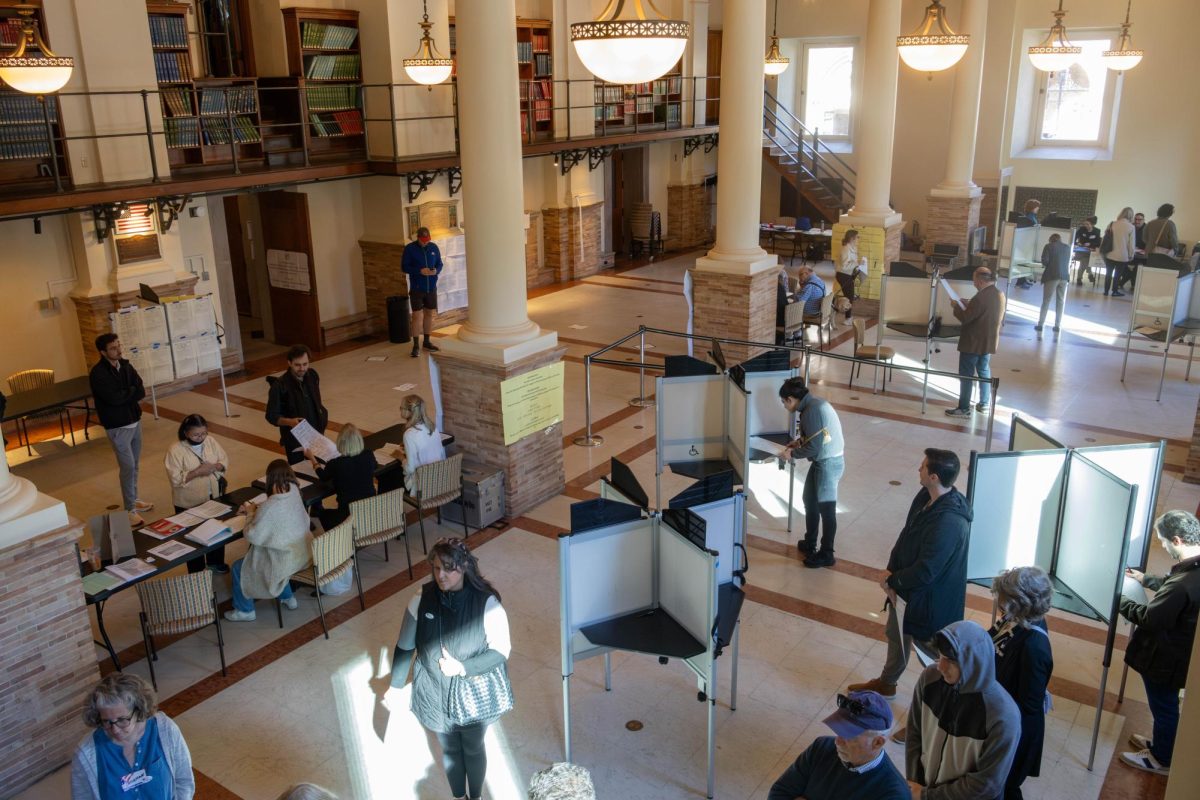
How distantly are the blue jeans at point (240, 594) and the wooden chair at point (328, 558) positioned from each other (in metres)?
0.27

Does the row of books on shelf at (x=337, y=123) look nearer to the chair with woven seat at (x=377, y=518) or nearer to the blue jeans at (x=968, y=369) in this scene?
the chair with woven seat at (x=377, y=518)

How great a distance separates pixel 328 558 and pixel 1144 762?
4.94 meters

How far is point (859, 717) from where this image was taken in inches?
126

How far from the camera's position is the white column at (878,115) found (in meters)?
13.5

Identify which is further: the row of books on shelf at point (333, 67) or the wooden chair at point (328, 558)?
the row of books on shelf at point (333, 67)

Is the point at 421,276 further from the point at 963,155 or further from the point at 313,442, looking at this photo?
the point at 963,155

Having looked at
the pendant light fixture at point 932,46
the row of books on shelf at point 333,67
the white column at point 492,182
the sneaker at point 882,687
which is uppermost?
the row of books on shelf at point 333,67

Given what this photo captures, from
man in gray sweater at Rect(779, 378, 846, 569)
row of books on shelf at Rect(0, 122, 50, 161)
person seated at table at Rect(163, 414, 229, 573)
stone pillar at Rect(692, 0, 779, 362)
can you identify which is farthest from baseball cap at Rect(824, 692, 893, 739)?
row of books on shelf at Rect(0, 122, 50, 161)

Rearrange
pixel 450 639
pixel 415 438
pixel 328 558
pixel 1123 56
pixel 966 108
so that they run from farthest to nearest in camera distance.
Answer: pixel 966 108, pixel 1123 56, pixel 415 438, pixel 328 558, pixel 450 639

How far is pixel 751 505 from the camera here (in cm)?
824

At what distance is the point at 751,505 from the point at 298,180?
23.3 ft

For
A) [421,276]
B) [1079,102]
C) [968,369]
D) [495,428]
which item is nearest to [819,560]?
[495,428]

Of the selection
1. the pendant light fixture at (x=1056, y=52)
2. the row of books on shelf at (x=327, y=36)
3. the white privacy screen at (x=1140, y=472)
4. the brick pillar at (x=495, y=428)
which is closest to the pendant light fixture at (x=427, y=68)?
the row of books on shelf at (x=327, y=36)

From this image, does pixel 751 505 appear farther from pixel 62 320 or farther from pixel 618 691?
pixel 62 320
